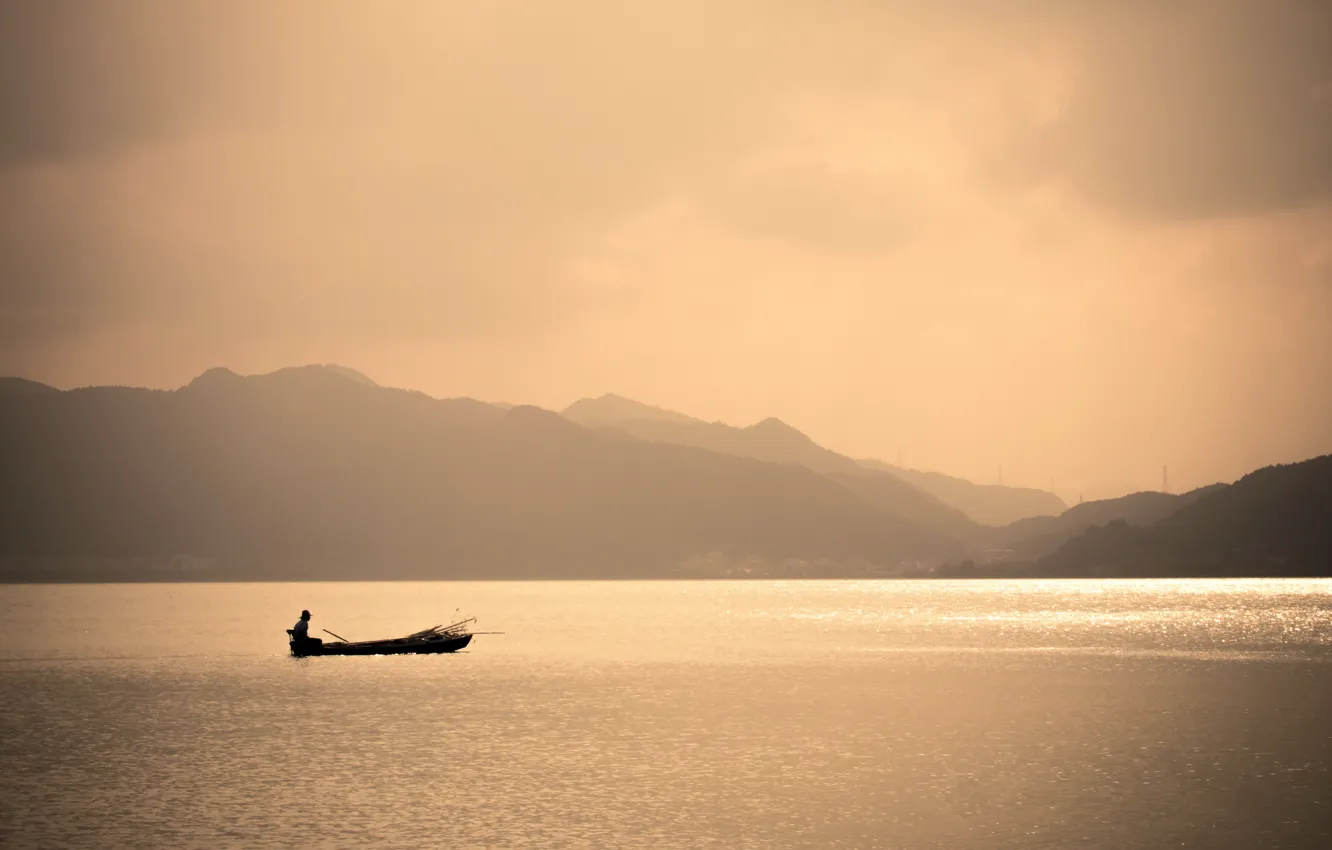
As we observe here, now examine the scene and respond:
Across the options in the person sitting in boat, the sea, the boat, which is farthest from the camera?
the boat

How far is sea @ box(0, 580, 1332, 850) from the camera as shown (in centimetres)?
4400

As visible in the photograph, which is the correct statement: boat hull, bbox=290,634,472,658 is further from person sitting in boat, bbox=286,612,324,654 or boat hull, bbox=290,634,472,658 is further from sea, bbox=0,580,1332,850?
sea, bbox=0,580,1332,850

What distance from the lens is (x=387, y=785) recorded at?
52500 mm

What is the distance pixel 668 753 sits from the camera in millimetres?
61219

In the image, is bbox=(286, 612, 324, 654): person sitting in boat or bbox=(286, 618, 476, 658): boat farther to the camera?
bbox=(286, 618, 476, 658): boat

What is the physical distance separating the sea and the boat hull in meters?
2.25

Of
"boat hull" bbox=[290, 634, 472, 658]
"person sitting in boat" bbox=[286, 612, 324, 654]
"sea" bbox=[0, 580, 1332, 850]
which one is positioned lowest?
"sea" bbox=[0, 580, 1332, 850]

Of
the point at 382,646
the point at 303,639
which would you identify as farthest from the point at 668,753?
the point at 303,639

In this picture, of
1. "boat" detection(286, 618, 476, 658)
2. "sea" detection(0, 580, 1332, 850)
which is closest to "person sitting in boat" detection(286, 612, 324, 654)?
"boat" detection(286, 618, 476, 658)

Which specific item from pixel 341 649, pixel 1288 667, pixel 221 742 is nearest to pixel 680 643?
pixel 341 649

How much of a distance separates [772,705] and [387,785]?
119 ft

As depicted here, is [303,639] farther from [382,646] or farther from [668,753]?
[668,753]

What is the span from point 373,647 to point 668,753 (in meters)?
62.5

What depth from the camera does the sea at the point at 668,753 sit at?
144 ft
